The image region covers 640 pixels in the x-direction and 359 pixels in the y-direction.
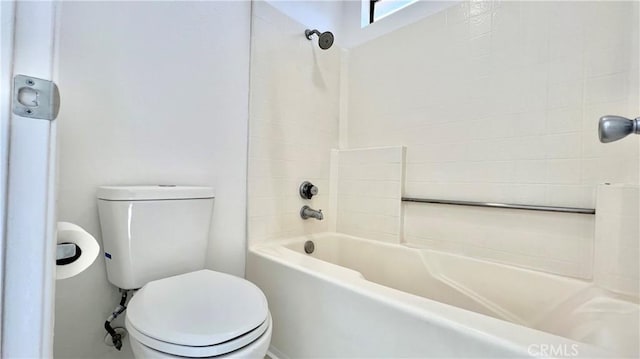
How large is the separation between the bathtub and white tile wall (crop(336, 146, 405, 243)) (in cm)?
14

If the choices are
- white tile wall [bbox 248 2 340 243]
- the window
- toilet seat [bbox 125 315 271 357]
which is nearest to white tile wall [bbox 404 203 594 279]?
white tile wall [bbox 248 2 340 243]

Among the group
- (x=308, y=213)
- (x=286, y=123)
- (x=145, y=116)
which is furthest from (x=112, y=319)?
(x=286, y=123)

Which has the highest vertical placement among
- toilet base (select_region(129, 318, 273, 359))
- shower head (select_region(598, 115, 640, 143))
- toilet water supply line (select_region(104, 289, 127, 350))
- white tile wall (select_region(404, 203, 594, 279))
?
shower head (select_region(598, 115, 640, 143))

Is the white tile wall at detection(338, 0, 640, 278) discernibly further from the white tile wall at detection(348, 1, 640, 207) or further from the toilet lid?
the toilet lid

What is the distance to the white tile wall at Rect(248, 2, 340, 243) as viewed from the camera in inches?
63.8

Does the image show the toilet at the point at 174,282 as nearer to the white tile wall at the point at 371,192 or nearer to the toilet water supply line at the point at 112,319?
the toilet water supply line at the point at 112,319

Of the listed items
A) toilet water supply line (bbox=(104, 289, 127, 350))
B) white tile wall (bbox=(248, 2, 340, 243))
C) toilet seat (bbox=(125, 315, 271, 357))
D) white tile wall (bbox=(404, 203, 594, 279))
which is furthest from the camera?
white tile wall (bbox=(248, 2, 340, 243))

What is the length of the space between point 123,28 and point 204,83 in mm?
368

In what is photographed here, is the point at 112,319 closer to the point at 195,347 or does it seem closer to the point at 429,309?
the point at 195,347

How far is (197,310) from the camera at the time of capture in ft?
2.84

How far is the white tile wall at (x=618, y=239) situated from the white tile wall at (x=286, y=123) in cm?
135

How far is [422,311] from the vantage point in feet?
2.77

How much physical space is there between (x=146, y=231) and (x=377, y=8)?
204cm

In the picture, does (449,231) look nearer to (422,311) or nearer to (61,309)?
(422,311)
